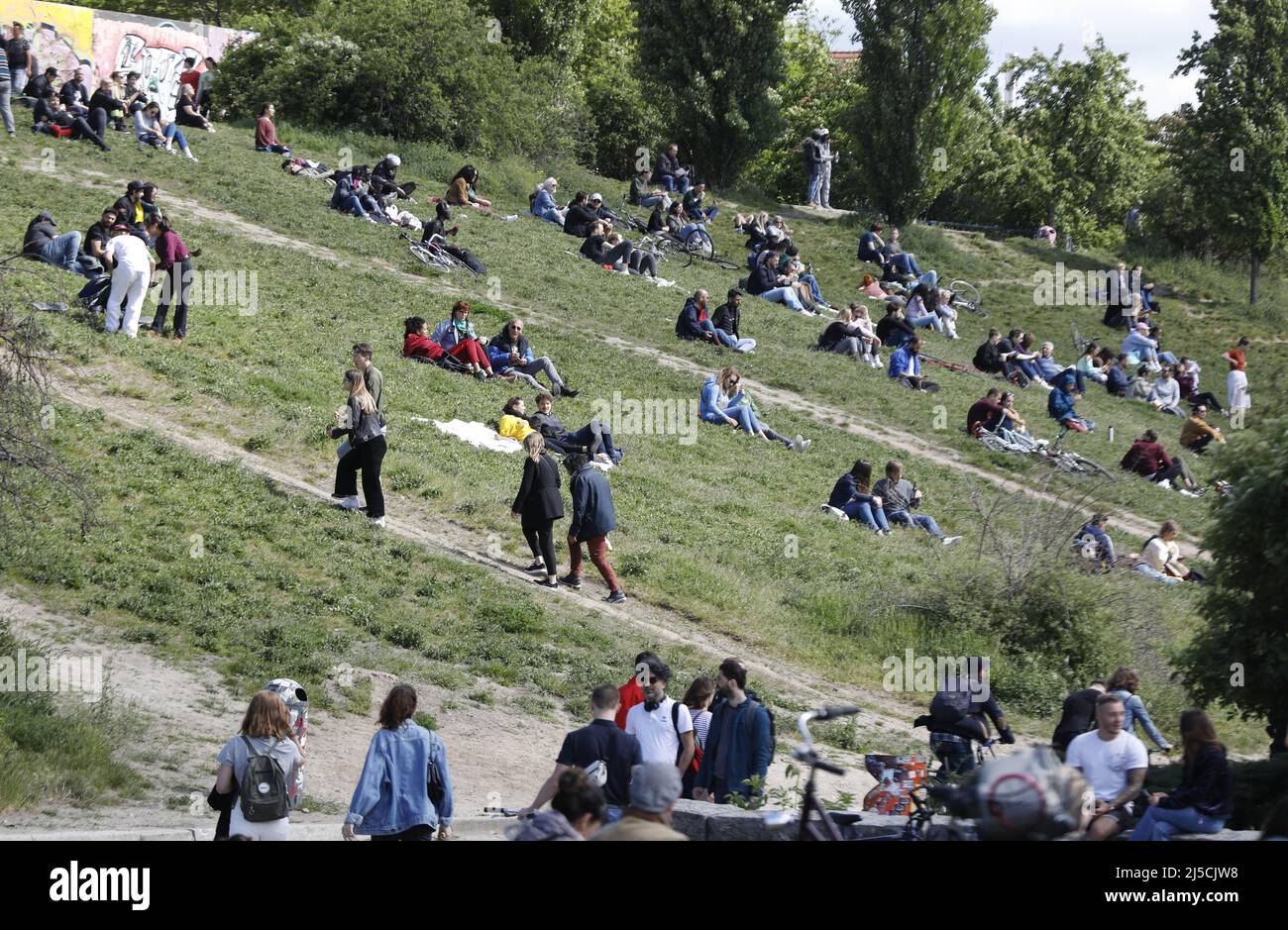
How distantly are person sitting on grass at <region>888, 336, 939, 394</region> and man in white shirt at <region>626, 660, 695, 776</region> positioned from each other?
18.5 meters

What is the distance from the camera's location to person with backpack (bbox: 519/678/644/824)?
9.03m

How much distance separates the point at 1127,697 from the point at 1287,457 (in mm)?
2343

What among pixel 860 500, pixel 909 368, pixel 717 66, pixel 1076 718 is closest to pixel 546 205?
pixel 909 368

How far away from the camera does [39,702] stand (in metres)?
10.6

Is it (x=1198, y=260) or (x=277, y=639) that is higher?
(x=1198, y=260)

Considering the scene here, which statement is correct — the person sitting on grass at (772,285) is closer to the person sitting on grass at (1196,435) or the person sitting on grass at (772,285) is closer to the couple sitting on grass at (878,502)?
the person sitting on grass at (1196,435)

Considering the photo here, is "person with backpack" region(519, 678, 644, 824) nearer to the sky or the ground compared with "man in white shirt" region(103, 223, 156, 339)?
nearer to the ground

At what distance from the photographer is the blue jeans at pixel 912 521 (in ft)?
67.3

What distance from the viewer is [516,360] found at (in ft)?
72.9

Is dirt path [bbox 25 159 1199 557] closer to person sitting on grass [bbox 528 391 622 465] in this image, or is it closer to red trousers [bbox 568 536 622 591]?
person sitting on grass [bbox 528 391 622 465]

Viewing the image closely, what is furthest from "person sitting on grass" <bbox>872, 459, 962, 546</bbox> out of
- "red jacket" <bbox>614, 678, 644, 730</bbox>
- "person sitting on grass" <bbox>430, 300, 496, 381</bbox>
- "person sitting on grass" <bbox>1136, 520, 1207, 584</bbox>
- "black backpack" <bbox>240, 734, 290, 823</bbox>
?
"black backpack" <bbox>240, 734, 290, 823</bbox>

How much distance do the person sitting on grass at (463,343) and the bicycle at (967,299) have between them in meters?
18.0
